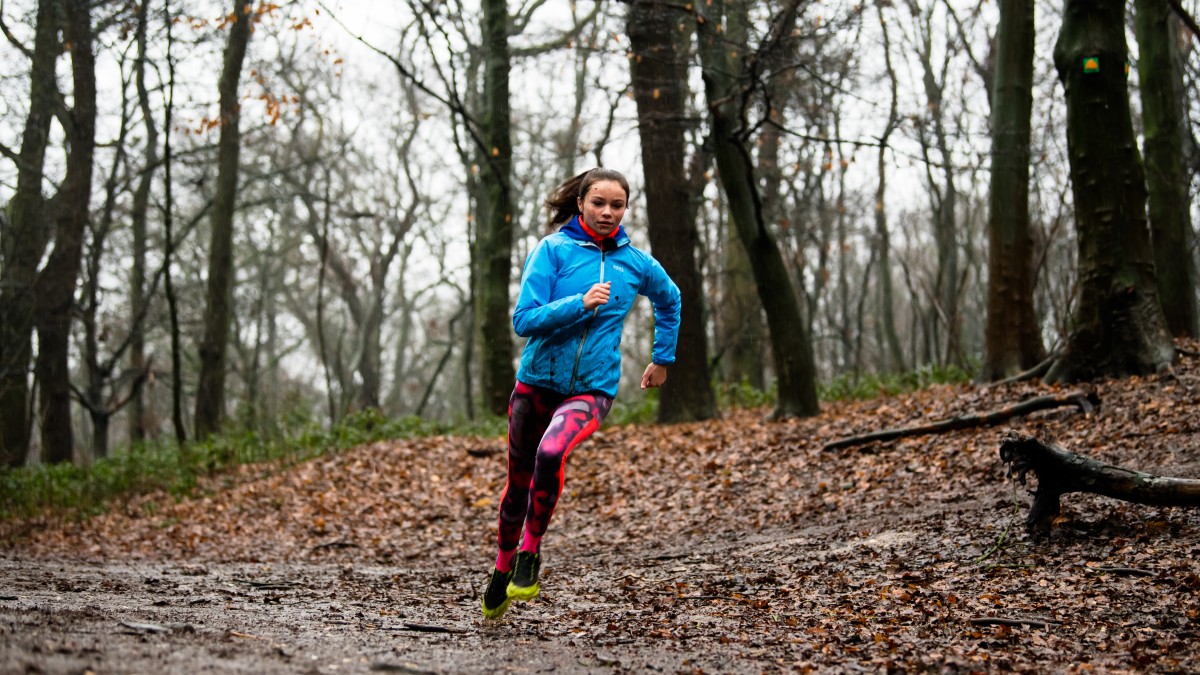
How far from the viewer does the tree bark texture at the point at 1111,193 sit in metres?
9.66

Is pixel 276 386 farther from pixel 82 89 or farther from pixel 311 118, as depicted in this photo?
pixel 82 89

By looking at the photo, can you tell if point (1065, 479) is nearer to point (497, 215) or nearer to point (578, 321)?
point (578, 321)

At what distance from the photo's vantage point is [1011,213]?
40.5 feet

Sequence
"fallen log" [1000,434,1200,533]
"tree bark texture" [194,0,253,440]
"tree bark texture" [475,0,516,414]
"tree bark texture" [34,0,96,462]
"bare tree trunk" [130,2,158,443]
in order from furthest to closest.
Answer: "bare tree trunk" [130,2,158,443], "tree bark texture" [194,0,253,440], "tree bark texture" [34,0,96,462], "tree bark texture" [475,0,516,414], "fallen log" [1000,434,1200,533]

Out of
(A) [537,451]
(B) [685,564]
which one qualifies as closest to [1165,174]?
(B) [685,564]

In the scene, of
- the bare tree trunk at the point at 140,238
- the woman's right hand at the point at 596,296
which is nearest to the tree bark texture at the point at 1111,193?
the woman's right hand at the point at 596,296

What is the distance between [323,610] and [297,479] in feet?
26.1

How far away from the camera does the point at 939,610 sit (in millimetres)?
4871

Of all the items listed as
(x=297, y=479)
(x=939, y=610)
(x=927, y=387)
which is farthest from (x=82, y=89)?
(x=939, y=610)

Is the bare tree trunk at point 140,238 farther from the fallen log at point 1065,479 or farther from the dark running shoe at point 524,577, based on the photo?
the fallen log at point 1065,479

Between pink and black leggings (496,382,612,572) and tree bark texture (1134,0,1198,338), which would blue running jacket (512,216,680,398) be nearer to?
pink and black leggings (496,382,612,572)

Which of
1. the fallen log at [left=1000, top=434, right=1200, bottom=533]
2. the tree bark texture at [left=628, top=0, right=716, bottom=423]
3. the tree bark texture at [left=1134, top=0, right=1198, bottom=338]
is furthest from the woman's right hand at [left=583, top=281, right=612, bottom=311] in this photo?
the tree bark texture at [left=1134, top=0, right=1198, bottom=338]

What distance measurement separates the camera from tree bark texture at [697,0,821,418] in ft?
40.8

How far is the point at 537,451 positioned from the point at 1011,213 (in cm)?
954
